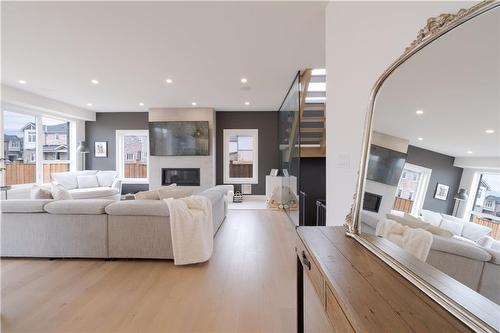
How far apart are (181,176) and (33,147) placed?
353cm

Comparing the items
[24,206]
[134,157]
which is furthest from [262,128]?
[24,206]

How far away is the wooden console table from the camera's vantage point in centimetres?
59

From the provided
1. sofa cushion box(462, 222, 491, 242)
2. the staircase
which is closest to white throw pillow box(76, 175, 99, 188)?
the staircase

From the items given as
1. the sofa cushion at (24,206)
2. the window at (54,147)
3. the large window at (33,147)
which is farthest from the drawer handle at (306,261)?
the window at (54,147)

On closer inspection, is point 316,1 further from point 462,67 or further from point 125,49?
point 125,49

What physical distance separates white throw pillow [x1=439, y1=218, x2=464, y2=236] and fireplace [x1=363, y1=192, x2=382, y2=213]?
13.4 inches

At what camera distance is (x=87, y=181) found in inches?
250

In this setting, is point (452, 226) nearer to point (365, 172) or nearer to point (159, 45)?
point (365, 172)

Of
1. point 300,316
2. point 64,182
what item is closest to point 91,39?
point 300,316

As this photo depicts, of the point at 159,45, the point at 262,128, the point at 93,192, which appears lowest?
the point at 93,192

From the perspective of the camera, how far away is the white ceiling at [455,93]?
0.63 meters

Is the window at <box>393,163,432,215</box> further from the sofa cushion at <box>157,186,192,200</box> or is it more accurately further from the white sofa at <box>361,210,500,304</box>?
the sofa cushion at <box>157,186,192,200</box>

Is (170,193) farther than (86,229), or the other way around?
(170,193)

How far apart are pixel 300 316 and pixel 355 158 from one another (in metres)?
1.05
